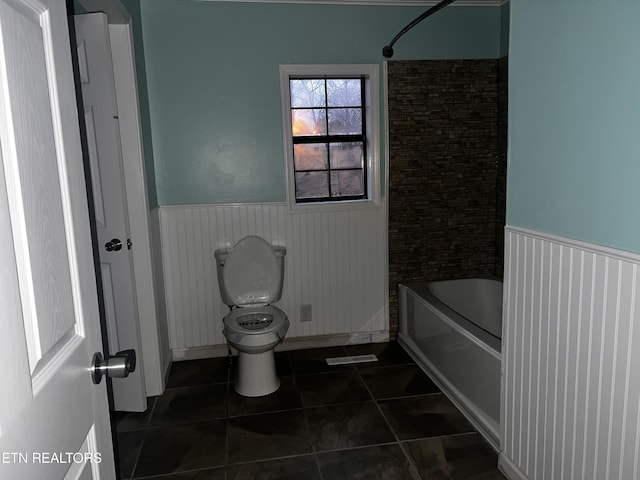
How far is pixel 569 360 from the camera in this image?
1606 millimetres

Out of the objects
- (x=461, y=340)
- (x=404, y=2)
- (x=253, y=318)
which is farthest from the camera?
(x=404, y=2)

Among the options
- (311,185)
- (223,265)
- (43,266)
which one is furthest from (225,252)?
(43,266)

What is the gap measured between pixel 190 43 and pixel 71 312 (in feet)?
8.62

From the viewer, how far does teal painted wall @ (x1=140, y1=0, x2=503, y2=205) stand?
302 cm

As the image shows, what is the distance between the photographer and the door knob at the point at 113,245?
2.51m

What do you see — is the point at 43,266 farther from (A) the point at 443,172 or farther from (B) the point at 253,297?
(A) the point at 443,172

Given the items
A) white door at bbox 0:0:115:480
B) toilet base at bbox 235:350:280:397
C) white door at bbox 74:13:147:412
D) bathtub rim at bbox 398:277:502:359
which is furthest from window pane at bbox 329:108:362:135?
white door at bbox 0:0:115:480

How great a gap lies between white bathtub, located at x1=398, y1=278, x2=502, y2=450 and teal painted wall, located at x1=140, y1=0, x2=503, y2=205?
4.14ft

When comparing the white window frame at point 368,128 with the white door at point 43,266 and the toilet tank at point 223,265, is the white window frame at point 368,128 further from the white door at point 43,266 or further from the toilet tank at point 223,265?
the white door at point 43,266

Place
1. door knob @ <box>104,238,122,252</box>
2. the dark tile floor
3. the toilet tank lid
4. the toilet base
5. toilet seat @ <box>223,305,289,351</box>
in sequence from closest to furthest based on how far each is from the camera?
the dark tile floor
door knob @ <box>104,238,122,252</box>
toilet seat @ <box>223,305,289,351</box>
the toilet base
the toilet tank lid

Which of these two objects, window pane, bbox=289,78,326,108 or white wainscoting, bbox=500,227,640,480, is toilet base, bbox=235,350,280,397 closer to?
white wainscoting, bbox=500,227,640,480

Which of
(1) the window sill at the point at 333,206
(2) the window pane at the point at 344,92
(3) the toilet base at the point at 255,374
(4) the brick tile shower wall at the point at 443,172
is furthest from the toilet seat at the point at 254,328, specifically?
(2) the window pane at the point at 344,92

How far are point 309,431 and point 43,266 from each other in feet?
6.57

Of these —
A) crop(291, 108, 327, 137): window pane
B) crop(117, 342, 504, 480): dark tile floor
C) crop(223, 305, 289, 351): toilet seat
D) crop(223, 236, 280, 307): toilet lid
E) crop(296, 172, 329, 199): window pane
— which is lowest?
crop(117, 342, 504, 480): dark tile floor
